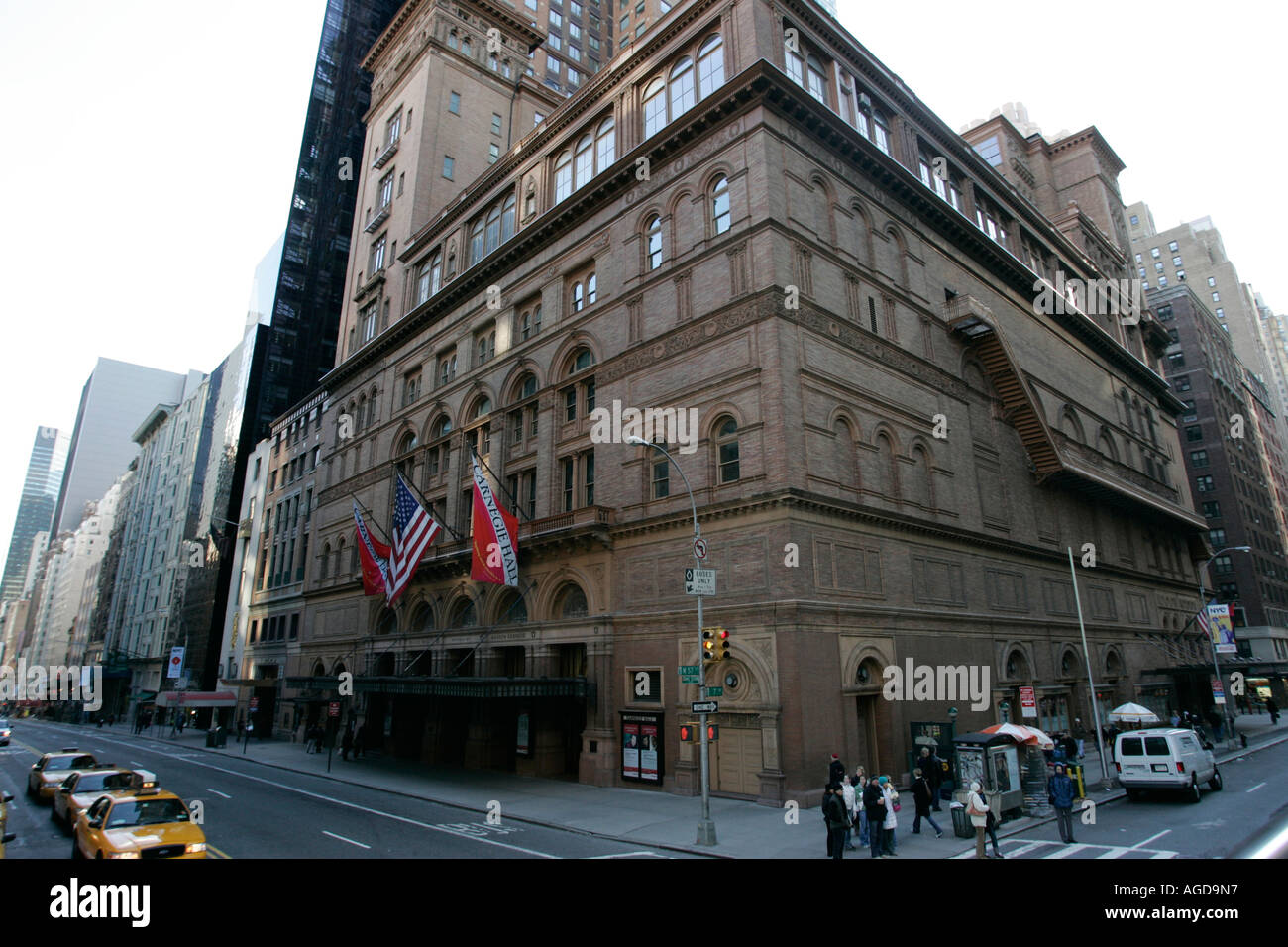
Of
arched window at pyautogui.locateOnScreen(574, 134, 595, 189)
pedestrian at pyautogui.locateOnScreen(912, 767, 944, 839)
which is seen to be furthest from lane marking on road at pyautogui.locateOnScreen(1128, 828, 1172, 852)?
arched window at pyautogui.locateOnScreen(574, 134, 595, 189)

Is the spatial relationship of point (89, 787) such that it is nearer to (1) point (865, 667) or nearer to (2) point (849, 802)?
(2) point (849, 802)

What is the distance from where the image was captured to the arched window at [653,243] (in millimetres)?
31295

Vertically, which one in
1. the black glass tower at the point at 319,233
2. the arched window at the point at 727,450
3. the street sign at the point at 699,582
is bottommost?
the street sign at the point at 699,582

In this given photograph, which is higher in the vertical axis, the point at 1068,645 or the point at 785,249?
the point at 785,249

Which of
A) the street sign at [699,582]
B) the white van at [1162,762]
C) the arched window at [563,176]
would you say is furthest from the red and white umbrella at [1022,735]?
the arched window at [563,176]

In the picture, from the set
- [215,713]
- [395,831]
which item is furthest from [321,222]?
[395,831]

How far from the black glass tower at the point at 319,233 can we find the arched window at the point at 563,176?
52004 mm

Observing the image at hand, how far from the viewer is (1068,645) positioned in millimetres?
36906

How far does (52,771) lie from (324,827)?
1249 cm

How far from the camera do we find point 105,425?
182 m

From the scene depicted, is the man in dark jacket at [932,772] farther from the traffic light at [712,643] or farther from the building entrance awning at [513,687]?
the building entrance awning at [513,687]

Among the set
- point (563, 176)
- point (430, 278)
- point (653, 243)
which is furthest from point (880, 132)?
point (430, 278)
